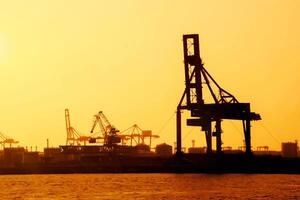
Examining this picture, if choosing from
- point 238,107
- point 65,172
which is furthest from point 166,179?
point 65,172

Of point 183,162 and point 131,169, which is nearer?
point 183,162

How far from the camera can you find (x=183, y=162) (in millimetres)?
168500

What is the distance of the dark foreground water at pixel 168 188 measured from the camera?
365 ft

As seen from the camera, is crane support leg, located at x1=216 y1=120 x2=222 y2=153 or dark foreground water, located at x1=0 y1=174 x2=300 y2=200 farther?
crane support leg, located at x1=216 y1=120 x2=222 y2=153

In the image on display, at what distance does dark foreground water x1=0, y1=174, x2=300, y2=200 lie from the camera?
111125mm

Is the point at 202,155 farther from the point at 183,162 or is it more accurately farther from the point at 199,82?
the point at 199,82

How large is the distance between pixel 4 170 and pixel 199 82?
55.9 m

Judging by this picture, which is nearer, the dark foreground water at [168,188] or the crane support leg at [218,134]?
the dark foreground water at [168,188]

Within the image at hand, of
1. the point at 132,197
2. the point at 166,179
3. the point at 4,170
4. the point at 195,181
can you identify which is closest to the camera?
the point at 132,197

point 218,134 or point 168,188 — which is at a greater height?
point 218,134

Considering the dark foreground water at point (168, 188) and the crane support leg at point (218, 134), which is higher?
the crane support leg at point (218, 134)

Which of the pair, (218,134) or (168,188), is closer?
(168,188)

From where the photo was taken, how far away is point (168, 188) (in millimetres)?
122250

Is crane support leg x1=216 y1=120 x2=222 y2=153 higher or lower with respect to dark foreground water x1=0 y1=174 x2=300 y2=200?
higher
